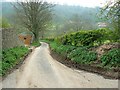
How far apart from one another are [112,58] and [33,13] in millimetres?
41010

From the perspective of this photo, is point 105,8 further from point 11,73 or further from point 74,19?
point 74,19

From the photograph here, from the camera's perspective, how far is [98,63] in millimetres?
15883

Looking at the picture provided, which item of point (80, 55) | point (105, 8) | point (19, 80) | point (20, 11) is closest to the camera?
point (19, 80)

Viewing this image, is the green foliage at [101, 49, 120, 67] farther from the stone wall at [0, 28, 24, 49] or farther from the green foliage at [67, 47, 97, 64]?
the stone wall at [0, 28, 24, 49]

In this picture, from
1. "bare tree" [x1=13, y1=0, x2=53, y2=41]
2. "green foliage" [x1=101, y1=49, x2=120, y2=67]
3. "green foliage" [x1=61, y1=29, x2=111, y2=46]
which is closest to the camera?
"green foliage" [x1=101, y1=49, x2=120, y2=67]

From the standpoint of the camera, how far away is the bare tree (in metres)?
54.7

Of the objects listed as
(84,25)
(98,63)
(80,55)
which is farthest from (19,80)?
(84,25)

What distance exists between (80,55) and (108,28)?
9.43ft

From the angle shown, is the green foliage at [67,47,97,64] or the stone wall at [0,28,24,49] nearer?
the green foliage at [67,47,97,64]

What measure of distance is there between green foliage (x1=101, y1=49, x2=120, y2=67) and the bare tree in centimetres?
4008

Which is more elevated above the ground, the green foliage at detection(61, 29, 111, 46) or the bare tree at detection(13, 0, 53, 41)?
the bare tree at detection(13, 0, 53, 41)

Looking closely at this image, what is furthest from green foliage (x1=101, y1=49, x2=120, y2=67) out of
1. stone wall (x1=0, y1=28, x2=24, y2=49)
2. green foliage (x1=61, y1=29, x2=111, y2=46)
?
stone wall (x1=0, y1=28, x2=24, y2=49)

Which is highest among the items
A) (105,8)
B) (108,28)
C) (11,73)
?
(105,8)

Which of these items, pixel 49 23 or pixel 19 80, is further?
pixel 49 23
